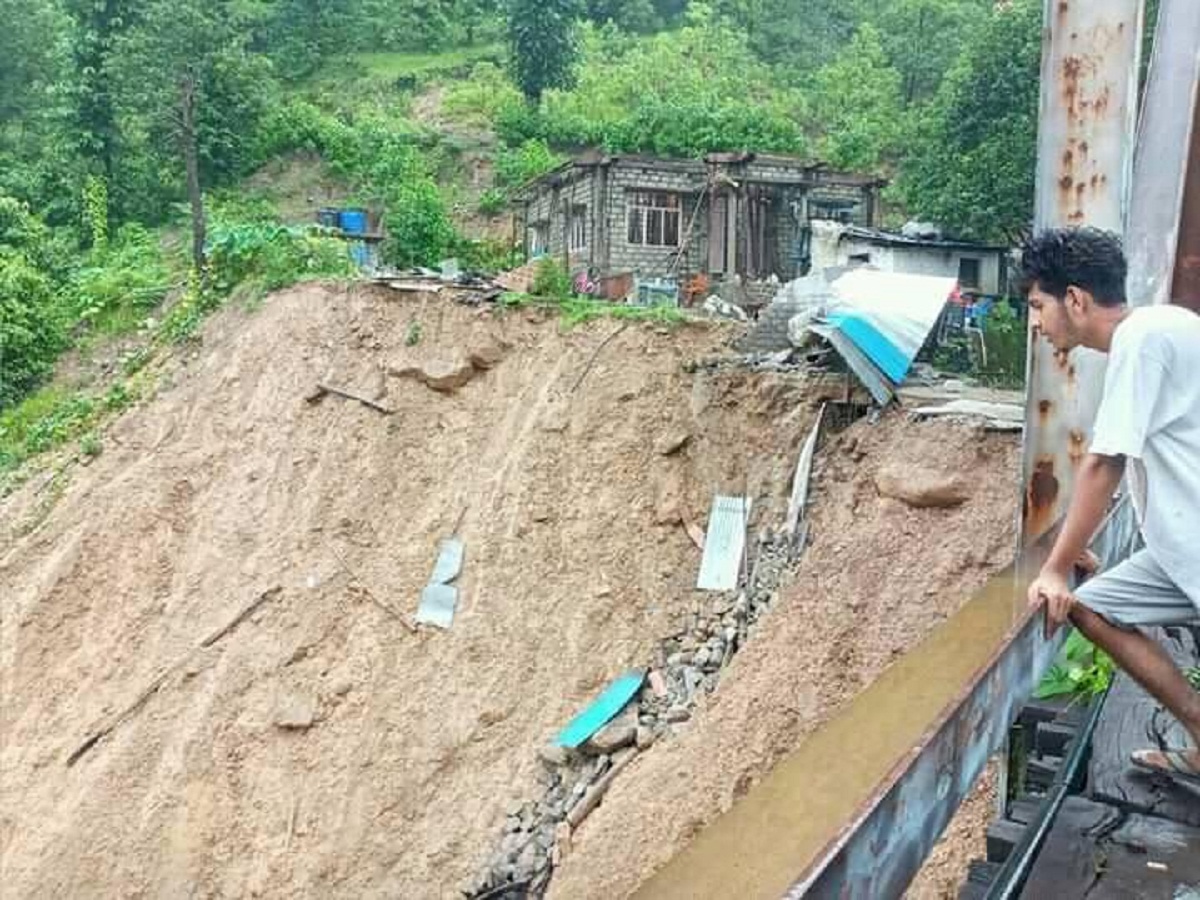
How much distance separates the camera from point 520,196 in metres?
26.0

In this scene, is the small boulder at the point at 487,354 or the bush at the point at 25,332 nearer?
the small boulder at the point at 487,354

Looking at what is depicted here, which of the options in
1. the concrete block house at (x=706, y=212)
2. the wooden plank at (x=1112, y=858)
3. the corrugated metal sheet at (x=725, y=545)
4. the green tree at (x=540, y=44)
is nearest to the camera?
the wooden plank at (x=1112, y=858)

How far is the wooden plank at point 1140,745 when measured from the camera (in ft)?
8.52

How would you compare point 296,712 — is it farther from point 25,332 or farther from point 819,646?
point 25,332

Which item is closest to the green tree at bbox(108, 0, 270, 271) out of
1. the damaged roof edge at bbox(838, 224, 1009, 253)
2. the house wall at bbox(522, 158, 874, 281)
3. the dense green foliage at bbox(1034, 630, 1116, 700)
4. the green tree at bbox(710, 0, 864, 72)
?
the house wall at bbox(522, 158, 874, 281)

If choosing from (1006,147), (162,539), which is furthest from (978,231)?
(162,539)

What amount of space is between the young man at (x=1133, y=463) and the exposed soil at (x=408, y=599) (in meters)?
6.34

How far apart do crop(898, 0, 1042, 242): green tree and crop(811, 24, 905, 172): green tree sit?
7056mm

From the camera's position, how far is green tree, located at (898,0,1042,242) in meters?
23.2

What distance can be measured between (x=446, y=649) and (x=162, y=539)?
4.32 metres

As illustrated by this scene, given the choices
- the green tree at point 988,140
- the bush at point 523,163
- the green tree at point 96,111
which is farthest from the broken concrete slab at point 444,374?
the green tree at point 96,111

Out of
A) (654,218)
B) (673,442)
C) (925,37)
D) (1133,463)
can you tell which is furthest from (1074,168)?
(925,37)

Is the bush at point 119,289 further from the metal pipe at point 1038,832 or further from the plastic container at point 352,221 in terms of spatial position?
the metal pipe at point 1038,832

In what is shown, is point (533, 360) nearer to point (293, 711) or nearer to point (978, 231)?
point (293, 711)
